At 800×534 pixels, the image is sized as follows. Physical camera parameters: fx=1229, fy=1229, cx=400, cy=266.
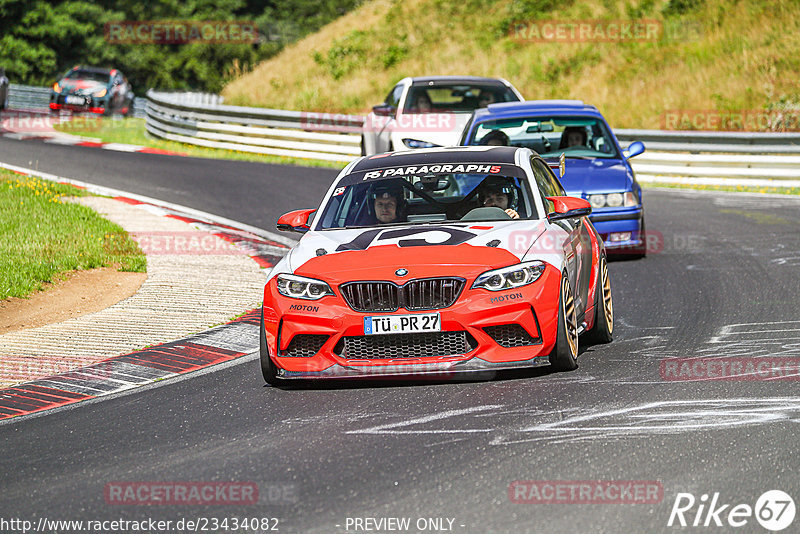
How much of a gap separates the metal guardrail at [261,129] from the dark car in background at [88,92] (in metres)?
6.59

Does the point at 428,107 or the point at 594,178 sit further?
the point at 428,107

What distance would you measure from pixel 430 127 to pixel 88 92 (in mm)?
20897

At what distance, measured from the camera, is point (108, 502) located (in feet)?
18.4

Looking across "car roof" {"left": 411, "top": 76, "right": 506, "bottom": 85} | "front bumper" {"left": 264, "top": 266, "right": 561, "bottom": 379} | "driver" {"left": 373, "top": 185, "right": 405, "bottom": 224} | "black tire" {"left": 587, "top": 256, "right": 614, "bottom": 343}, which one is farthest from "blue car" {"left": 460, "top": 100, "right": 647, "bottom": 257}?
"front bumper" {"left": 264, "top": 266, "right": 561, "bottom": 379}

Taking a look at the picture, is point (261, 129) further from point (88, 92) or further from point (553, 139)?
point (553, 139)

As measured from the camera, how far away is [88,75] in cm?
3784

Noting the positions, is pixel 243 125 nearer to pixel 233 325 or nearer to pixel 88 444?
pixel 233 325

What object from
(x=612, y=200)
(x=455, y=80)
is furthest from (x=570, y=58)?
(x=612, y=200)

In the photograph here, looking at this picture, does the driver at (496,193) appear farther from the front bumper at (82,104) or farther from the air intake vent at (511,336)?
the front bumper at (82,104)

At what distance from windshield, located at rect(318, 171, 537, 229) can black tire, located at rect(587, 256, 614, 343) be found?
2.77 ft

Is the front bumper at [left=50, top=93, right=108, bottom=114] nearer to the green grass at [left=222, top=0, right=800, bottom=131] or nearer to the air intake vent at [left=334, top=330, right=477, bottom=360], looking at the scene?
the green grass at [left=222, top=0, right=800, bottom=131]

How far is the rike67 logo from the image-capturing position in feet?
16.3

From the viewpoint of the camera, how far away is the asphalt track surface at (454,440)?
5.35 metres

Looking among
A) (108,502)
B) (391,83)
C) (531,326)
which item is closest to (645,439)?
(531,326)
